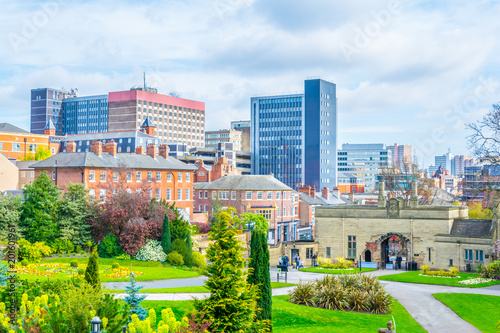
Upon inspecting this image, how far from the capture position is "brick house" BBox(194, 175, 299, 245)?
85.5m

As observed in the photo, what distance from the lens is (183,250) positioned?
5100 cm

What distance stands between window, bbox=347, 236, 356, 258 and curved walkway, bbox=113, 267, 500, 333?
10715mm

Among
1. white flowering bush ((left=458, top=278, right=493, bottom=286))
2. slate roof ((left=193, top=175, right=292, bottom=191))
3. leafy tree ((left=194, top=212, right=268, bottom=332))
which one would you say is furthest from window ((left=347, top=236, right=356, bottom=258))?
leafy tree ((left=194, top=212, right=268, bottom=332))

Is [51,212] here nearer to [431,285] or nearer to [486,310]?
[431,285]

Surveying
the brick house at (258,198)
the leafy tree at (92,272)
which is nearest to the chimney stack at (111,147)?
the brick house at (258,198)

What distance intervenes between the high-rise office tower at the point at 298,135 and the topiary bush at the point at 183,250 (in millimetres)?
106906

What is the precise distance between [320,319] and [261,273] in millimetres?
4990

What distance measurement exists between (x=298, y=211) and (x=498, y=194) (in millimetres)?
52457

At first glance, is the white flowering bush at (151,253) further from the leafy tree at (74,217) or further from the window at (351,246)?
the window at (351,246)

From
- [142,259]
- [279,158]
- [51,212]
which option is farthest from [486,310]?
[279,158]

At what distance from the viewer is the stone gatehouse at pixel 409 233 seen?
159 feet

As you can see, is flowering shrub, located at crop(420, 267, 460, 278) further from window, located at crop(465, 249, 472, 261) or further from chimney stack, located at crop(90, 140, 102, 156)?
chimney stack, located at crop(90, 140, 102, 156)

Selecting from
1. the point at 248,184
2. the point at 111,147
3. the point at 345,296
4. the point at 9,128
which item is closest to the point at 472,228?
the point at 345,296

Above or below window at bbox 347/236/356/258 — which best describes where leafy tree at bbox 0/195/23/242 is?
above
